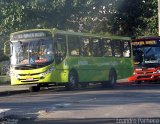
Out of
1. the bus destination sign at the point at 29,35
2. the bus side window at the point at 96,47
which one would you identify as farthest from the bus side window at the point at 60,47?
the bus side window at the point at 96,47

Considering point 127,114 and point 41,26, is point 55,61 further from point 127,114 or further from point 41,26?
point 127,114

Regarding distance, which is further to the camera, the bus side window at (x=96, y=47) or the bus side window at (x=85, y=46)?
the bus side window at (x=96, y=47)

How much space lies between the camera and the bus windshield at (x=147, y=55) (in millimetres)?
30719

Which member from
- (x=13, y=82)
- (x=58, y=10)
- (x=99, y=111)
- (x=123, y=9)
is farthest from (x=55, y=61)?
(x=123, y=9)

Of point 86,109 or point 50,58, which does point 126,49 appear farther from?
point 86,109

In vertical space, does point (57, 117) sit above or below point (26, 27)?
below

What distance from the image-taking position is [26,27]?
31516mm

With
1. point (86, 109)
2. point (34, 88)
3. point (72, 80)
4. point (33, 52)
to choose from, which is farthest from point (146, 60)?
point (86, 109)

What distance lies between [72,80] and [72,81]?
Answer: 0.16 ft

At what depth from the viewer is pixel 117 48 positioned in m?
30.2

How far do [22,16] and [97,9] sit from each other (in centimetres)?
501

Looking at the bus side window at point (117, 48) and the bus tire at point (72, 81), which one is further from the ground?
the bus side window at point (117, 48)

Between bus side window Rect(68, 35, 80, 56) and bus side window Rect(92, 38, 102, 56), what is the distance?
165 cm

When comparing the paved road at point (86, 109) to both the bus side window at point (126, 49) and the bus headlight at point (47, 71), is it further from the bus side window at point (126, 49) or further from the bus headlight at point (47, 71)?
the bus side window at point (126, 49)
